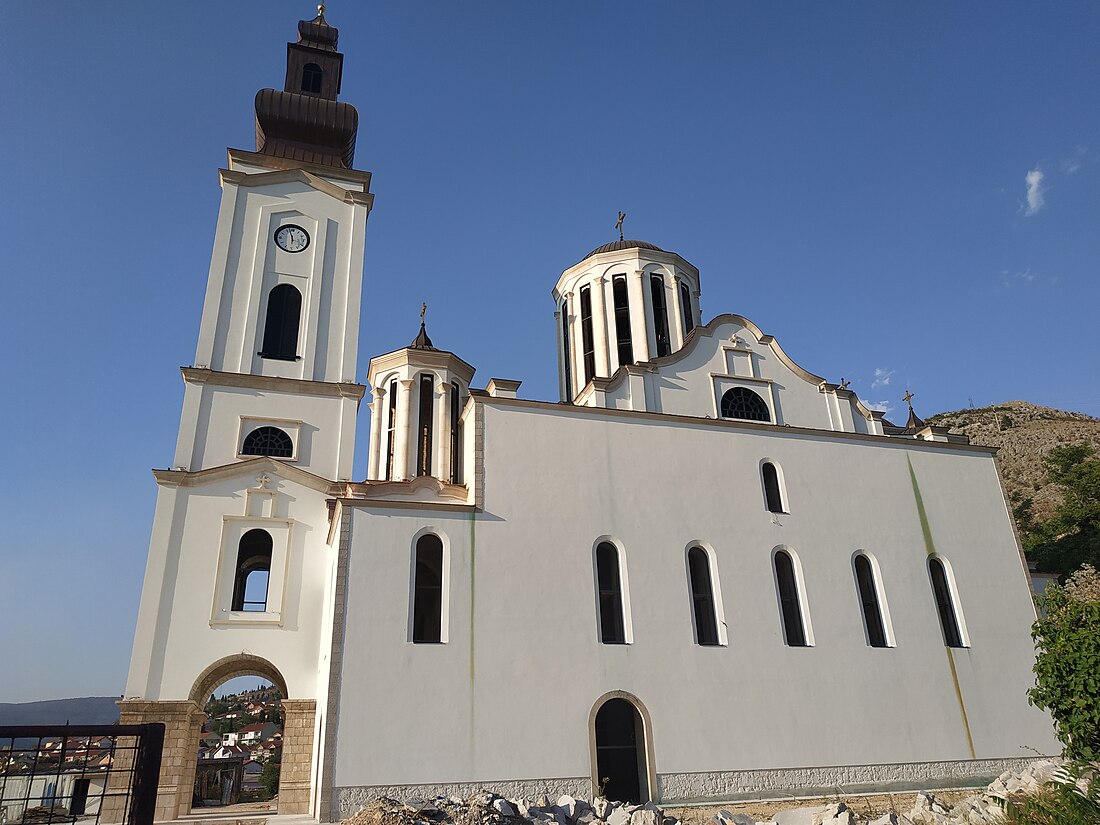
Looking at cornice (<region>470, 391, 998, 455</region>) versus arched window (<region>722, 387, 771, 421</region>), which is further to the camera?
arched window (<region>722, 387, 771, 421</region>)

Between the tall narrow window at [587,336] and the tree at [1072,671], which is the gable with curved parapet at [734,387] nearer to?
the tall narrow window at [587,336]

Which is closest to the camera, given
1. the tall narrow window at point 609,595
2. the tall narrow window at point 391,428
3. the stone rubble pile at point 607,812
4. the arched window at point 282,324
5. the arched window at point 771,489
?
the stone rubble pile at point 607,812

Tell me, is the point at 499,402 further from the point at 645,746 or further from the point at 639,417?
the point at 645,746

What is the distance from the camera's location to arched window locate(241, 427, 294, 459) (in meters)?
18.3

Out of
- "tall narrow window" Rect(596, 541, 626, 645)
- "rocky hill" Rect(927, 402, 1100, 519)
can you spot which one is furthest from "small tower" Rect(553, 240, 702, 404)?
"rocky hill" Rect(927, 402, 1100, 519)

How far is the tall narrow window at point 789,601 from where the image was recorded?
1536 cm

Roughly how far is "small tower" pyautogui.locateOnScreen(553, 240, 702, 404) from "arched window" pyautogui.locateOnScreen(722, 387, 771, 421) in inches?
101

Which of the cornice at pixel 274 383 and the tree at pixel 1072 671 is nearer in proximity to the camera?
the tree at pixel 1072 671

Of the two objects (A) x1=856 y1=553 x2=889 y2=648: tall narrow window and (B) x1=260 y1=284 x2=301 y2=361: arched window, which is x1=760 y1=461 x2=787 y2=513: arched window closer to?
(A) x1=856 y1=553 x2=889 y2=648: tall narrow window

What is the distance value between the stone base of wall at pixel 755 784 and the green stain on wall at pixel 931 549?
53 centimetres

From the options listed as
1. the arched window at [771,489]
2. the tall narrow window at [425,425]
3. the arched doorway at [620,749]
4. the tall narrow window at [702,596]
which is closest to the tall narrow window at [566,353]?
the tall narrow window at [425,425]

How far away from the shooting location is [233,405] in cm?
1855

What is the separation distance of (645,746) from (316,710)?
6.80 meters

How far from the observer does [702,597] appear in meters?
15.2
